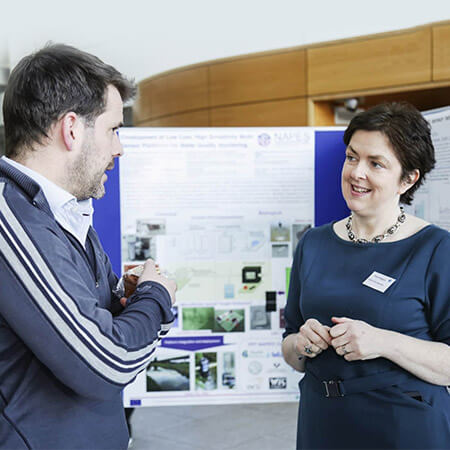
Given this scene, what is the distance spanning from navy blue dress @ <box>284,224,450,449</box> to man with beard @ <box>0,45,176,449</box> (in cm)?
62

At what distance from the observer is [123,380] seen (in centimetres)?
111

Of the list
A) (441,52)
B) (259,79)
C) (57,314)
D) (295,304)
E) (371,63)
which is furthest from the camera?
(259,79)

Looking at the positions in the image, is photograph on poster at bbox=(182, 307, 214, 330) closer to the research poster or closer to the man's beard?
the research poster

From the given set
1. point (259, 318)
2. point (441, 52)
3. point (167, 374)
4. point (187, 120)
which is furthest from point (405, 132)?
point (187, 120)

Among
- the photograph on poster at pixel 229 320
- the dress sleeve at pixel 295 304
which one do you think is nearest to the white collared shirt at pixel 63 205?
the dress sleeve at pixel 295 304

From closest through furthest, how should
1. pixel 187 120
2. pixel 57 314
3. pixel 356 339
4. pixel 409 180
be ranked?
pixel 57 314
pixel 356 339
pixel 409 180
pixel 187 120

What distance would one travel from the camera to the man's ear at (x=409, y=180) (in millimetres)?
1687

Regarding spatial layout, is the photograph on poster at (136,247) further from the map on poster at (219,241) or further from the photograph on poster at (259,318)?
the photograph on poster at (259,318)

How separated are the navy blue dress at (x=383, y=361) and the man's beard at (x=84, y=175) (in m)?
0.81

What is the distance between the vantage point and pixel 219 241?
8.95ft

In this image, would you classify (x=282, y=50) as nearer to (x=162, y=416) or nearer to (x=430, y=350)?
(x=162, y=416)

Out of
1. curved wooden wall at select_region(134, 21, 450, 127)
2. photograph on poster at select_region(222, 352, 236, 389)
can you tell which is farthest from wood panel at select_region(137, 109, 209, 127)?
photograph on poster at select_region(222, 352, 236, 389)

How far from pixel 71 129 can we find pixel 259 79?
6035 millimetres

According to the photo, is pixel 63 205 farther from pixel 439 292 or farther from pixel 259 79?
pixel 259 79
